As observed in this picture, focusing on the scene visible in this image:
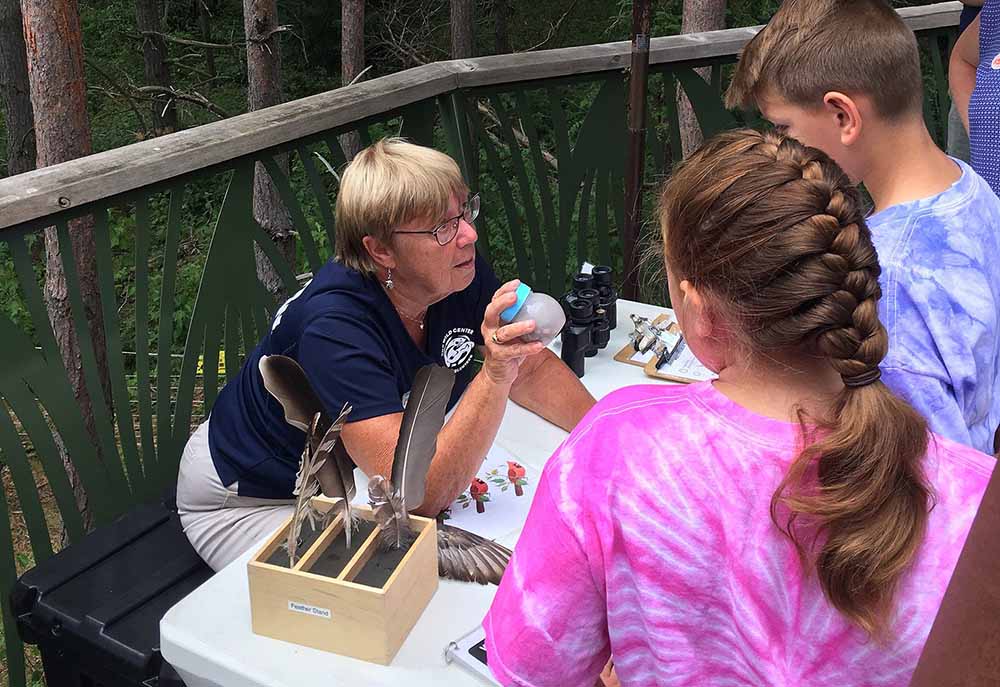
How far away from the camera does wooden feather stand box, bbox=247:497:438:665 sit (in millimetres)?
1364

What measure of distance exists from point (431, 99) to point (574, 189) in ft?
2.66

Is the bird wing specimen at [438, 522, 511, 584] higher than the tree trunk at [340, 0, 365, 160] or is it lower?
higher

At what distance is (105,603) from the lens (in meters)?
1.93

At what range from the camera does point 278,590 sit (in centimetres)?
139

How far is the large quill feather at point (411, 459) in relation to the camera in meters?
1.51

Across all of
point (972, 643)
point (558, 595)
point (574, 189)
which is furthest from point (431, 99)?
point (972, 643)

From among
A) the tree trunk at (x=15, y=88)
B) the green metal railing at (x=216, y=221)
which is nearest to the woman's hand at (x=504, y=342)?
the green metal railing at (x=216, y=221)

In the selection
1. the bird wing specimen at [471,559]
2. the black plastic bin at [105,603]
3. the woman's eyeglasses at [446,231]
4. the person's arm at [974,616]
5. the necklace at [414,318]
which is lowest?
the black plastic bin at [105,603]

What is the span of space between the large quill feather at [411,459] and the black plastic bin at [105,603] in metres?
0.56

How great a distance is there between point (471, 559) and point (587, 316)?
0.92 m

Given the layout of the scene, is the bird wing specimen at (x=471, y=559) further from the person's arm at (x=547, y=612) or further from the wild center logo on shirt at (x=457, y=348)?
the wild center logo on shirt at (x=457, y=348)

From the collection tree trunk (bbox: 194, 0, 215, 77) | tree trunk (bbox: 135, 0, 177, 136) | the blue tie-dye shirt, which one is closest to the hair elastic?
the blue tie-dye shirt

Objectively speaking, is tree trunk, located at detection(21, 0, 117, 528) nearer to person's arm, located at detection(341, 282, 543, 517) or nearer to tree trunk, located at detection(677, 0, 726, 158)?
tree trunk, located at detection(677, 0, 726, 158)

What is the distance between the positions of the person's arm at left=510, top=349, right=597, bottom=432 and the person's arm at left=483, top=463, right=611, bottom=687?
98 cm
